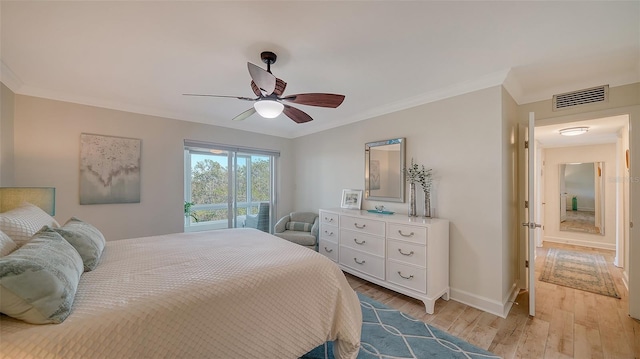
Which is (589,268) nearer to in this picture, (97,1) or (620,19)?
(620,19)

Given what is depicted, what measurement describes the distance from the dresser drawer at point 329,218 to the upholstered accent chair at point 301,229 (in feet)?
1.01

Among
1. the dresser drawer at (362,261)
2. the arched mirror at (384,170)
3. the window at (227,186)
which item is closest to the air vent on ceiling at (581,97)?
the arched mirror at (384,170)

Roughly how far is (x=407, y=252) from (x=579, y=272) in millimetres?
3004

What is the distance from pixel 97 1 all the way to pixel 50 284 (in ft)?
5.28

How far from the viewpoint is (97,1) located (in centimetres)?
145

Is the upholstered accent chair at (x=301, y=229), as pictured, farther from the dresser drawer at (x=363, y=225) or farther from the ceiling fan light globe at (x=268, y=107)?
the ceiling fan light globe at (x=268, y=107)

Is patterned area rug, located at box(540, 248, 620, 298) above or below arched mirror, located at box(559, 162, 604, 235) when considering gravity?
below

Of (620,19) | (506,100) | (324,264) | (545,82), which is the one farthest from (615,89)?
(324,264)

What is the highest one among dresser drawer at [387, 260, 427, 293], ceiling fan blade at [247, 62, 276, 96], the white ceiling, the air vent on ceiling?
the white ceiling

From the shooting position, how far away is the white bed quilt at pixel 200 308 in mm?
954

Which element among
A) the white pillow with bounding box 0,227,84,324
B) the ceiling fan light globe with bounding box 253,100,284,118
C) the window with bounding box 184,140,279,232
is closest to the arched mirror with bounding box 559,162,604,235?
the window with bounding box 184,140,279,232

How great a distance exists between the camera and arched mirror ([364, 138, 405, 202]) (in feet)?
10.5

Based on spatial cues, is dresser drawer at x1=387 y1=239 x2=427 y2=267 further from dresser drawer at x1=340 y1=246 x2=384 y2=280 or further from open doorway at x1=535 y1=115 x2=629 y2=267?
open doorway at x1=535 y1=115 x2=629 y2=267

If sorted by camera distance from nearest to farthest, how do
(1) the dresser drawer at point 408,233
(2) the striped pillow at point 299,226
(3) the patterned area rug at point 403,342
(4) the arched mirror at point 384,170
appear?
(3) the patterned area rug at point 403,342 < (1) the dresser drawer at point 408,233 < (4) the arched mirror at point 384,170 < (2) the striped pillow at point 299,226
